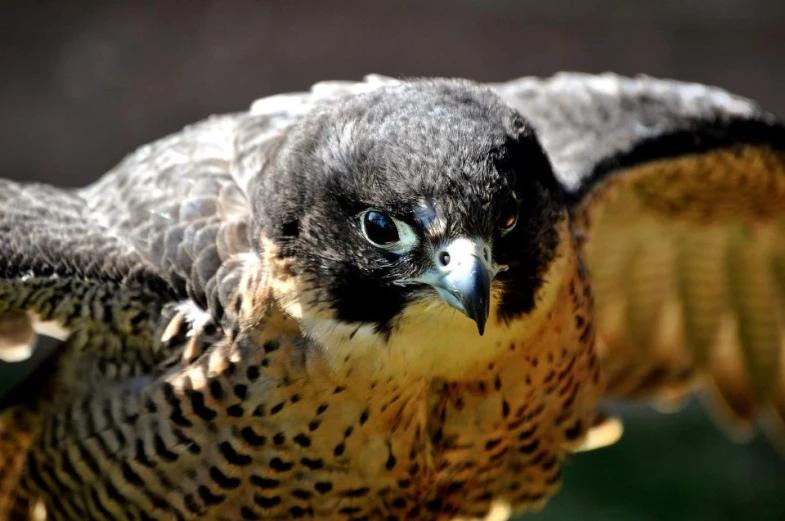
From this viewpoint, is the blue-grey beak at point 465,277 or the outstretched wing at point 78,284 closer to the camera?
the blue-grey beak at point 465,277

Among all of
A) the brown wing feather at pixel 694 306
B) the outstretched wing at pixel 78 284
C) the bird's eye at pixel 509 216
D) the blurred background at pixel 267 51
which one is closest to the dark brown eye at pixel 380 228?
the bird's eye at pixel 509 216

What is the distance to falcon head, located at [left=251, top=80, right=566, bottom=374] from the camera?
8.46 feet

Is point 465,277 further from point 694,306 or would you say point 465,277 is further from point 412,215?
point 694,306

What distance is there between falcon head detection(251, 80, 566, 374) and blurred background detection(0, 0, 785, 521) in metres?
4.51

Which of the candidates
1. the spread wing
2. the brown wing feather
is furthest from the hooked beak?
the brown wing feather

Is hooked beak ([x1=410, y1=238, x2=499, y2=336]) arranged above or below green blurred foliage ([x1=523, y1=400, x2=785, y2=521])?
above

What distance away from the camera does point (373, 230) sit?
2654 mm

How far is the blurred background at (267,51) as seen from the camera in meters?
7.32

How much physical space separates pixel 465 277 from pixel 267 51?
16.8 ft

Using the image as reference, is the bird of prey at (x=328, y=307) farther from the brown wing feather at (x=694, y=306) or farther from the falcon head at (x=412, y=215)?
the brown wing feather at (x=694, y=306)

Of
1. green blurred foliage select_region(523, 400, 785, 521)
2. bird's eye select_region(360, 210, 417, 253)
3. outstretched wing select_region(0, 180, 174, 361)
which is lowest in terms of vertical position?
green blurred foliage select_region(523, 400, 785, 521)

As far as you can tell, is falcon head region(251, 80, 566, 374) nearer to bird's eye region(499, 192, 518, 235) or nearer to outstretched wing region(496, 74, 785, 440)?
bird's eye region(499, 192, 518, 235)

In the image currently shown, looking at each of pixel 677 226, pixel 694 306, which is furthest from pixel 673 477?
pixel 677 226

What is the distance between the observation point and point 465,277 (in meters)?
2.51
